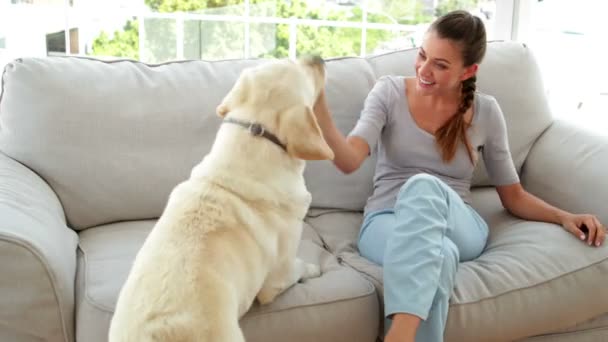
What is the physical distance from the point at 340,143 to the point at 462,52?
477 mm

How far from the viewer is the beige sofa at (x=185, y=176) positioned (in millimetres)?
1559

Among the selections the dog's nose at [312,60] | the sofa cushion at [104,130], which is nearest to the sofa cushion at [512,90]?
the sofa cushion at [104,130]

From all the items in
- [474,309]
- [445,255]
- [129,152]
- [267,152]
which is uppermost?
[267,152]

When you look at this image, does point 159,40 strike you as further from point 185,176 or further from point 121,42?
point 185,176

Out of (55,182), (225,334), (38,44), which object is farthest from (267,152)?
(38,44)

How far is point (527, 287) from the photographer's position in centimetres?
176

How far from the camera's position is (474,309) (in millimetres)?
1694

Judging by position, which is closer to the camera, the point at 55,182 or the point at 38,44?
the point at 55,182

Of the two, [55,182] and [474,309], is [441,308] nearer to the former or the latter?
[474,309]

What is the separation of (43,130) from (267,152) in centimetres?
89

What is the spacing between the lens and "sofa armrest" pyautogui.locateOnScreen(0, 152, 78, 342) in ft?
4.84

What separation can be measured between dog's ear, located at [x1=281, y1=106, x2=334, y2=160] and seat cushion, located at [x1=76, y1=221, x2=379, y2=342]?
1.27 ft

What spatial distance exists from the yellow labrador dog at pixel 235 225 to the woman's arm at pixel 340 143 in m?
0.11

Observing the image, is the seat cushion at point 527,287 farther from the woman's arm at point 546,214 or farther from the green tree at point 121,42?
the green tree at point 121,42
